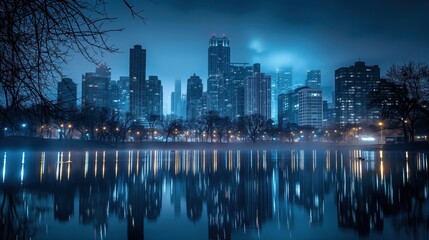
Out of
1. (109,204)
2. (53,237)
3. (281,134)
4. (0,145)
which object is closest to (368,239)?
(53,237)

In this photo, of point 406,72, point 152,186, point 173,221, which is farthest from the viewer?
point 406,72

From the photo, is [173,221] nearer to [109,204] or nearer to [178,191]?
[109,204]

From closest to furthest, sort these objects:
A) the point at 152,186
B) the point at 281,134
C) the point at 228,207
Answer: the point at 228,207
the point at 152,186
the point at 281,134

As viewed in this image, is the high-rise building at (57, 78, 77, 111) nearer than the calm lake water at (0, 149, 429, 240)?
Yes

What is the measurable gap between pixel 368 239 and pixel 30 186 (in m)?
12.5

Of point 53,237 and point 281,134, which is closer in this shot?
point 53,237

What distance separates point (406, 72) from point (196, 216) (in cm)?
3709

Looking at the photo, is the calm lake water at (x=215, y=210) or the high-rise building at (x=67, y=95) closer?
the high-rise building at (x=67, y=95)

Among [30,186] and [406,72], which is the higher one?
[406,72]

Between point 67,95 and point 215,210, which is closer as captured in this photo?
point 67,95

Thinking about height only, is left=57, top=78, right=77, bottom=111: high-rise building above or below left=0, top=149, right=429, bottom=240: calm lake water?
above

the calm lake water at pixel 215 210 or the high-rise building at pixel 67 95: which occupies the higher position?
the high-rise building at pixel 67 95

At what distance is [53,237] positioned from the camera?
6.99 m

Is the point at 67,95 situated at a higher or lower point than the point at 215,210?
higher
